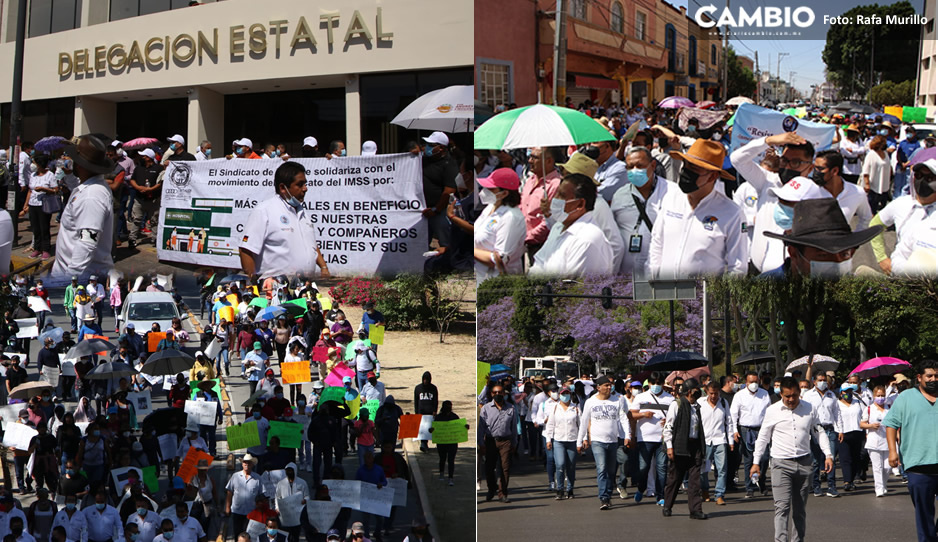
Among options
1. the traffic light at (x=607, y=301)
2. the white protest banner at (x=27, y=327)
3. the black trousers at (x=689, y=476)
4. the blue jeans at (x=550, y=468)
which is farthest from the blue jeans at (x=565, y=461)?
the white protest banner at (x=27, y=327)

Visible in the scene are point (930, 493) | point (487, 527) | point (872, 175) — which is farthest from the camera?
point (872, 175)

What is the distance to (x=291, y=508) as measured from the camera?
661 cm

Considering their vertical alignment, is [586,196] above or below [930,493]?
above

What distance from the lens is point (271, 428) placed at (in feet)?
21.9

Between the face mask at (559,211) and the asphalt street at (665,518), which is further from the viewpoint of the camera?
the face mask at (559,211)

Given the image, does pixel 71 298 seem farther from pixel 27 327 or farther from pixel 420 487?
pixel 420 487

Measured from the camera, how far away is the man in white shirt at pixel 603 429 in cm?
477

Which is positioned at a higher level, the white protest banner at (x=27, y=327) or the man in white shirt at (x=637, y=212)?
the man in white shirt at (x=637, y=212)

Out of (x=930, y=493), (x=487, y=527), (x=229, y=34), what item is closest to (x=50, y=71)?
(x=229, y=34)

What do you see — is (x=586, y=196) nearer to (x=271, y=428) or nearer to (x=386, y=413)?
(x=386, y=413)

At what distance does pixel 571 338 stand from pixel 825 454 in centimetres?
135

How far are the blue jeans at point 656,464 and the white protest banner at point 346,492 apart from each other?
229 centimetres

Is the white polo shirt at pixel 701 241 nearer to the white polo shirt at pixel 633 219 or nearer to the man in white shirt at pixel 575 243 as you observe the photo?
the white polo shirt at pixel 633 219

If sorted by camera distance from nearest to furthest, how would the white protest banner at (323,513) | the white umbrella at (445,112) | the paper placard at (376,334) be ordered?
the paper placard at (376,334)
the white protest banner at (323,513)
the white umbrella at (445,112)
